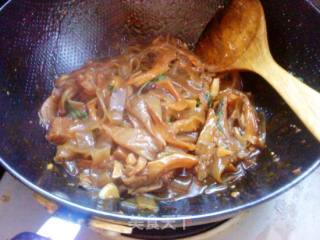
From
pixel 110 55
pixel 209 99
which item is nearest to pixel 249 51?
pixel 209 99

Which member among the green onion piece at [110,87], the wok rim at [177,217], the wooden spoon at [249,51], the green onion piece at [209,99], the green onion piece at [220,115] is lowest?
the green onion piece at [220,115]

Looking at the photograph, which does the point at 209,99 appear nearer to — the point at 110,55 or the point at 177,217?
the point at 110,55

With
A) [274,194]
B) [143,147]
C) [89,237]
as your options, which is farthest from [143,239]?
[274,194]

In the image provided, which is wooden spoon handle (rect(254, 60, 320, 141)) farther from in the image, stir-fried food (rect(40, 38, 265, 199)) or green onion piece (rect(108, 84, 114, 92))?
green onion piece (rect(108, 84, 114, 92))

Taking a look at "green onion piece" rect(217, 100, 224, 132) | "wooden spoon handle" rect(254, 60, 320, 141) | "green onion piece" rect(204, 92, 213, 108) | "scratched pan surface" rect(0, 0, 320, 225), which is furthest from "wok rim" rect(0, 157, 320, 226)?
"green onion piece" rect(204, 92, 213, 108)

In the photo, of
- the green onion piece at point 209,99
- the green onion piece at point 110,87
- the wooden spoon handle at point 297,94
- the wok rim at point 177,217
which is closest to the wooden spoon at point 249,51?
the wooden spoon handle at point 297,94

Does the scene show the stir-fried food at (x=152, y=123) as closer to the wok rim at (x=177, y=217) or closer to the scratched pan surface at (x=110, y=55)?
the scratched pan surface at (x=110, y=55)

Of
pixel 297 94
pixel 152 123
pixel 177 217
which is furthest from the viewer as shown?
pixel 152 123
